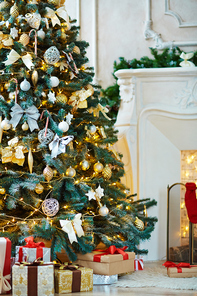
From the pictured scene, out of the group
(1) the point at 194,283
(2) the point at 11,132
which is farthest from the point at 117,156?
(1) the point at 194,283

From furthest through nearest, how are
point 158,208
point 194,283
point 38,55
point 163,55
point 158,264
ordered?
1. point 163,55
2. point 158,208
3. point 158,264
4. point 38,55
5. point 194,283

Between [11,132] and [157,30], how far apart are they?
8.16 ft

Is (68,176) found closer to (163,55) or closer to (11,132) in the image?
(11,132)

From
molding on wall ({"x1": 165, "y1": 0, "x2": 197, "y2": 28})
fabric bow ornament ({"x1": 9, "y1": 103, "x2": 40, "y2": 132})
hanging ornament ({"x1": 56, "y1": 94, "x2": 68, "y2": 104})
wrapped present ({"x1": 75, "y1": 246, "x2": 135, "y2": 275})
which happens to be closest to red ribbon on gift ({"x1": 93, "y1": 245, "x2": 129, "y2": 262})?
wrapped present ({"x1": 75, "y1": 246, "x2": 135, "y2": 275})

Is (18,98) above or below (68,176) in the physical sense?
above

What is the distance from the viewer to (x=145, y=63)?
4.76 meters

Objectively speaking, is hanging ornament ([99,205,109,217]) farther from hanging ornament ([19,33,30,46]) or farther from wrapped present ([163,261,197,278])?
hanging ornament ([19,33,30,46])

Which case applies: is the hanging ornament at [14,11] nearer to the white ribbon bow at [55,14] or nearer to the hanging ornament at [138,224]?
the white ribbon bow at [55,14]

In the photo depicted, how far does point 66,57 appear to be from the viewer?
10.6 ft

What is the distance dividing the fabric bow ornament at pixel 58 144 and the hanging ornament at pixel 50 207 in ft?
0.94

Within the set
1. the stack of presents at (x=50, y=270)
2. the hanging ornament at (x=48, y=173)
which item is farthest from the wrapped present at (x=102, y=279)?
the hanging ornament at (x=48, y=173)

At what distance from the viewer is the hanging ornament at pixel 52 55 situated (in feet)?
10.0

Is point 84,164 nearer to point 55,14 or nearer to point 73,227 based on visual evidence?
point 73,227

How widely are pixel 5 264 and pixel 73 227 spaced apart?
1.53ft
